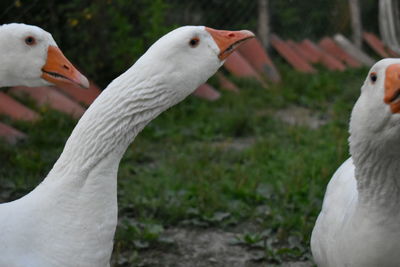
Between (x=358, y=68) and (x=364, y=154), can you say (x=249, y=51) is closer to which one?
(x=358, y=68)

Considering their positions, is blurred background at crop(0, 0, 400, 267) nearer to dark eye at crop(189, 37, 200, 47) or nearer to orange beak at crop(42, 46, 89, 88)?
orange beak at crop(42, 46, 89, 88)

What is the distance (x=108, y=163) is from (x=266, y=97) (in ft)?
15.5

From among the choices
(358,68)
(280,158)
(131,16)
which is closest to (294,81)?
(358,68)

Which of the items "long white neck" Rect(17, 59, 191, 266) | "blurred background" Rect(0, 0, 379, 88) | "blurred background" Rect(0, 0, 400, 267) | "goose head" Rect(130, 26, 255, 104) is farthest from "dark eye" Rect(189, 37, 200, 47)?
"blurred background" Rect(0, 0, 379, 88)

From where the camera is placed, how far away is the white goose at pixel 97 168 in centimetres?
230

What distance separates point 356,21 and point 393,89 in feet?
25.2

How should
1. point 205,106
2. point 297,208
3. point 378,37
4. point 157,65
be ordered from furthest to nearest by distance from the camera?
point 378,37 < point 205,106 < point 297,208 < point 157,65

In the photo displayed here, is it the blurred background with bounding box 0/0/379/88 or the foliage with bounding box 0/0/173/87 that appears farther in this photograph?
the foliage with bounding box 0/0/173/87

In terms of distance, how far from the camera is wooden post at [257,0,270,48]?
839 cm

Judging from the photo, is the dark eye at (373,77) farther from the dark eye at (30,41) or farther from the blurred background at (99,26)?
the blurred background at (99,26)

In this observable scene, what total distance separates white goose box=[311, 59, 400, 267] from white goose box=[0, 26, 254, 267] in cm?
65

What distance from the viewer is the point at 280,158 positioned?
5129 mm

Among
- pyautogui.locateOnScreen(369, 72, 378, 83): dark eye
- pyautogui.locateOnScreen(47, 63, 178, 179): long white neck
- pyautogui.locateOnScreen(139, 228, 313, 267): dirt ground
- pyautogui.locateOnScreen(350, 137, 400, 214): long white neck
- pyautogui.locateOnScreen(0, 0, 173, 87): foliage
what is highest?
pyautogui.locateOnScreen(369, 72, 378, 83): dark eye

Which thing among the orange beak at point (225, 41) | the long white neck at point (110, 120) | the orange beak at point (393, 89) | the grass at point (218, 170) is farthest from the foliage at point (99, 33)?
the orange beak at point (393, 89)
